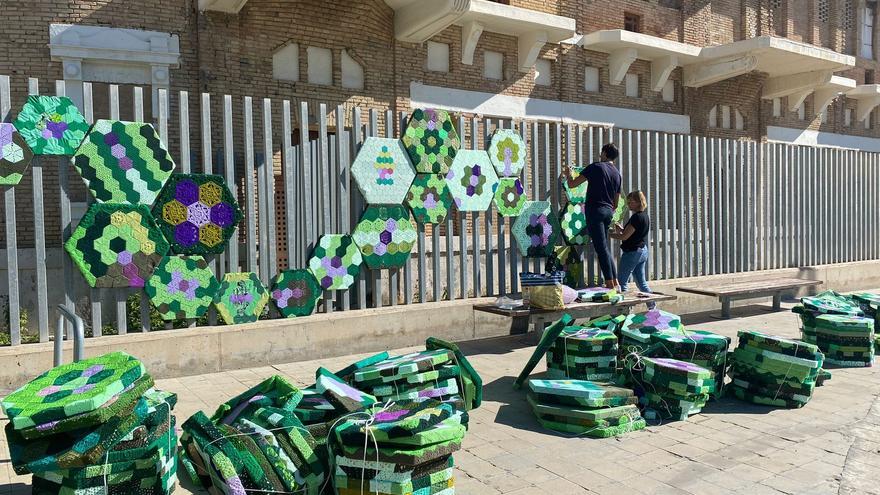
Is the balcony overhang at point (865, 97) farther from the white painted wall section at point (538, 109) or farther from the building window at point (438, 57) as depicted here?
the building window at point (438, 57)

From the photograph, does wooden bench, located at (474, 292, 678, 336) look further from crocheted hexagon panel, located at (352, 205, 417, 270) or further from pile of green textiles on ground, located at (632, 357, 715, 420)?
pile of green textiles on ground, located at (632, 357, 715, 420)

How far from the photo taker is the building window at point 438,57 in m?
16.4

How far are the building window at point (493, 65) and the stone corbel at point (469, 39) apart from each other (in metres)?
0.69

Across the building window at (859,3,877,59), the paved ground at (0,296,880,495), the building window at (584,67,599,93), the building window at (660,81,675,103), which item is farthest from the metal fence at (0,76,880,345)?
the building window at (859,3,877,59)

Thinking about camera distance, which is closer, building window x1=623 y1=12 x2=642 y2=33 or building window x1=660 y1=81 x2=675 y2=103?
building window x1=623 y1=12 x2=642 y2=33

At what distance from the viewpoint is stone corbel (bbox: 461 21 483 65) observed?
629 inches

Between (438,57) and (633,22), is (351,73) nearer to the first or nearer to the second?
Answer: (438,57)

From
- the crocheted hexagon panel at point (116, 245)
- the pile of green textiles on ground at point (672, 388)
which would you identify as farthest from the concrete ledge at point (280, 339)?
the pile of green textiles on ground at point (672, 388)

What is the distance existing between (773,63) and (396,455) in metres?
22.8

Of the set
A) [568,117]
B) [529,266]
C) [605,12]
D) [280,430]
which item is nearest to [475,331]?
[529,266]

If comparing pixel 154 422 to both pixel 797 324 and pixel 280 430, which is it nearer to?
pixel 280 430

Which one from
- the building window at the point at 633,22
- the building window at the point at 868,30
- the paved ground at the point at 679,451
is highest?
the building window at the point at 868,30

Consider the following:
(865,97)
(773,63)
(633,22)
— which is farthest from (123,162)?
(865,97)

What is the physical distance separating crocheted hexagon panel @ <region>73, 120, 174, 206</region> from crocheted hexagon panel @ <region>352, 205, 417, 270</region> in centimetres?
219
